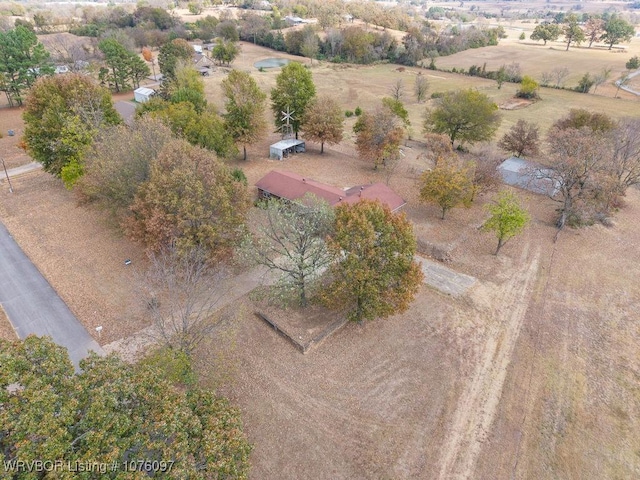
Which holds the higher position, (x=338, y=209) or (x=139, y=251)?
(x=338, y=209)

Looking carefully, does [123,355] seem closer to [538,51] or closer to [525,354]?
[525,354]

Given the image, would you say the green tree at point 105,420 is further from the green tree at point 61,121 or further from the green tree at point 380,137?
the green tree at point 380,137

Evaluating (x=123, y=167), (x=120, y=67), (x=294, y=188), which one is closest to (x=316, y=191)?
(x=294, y=188)

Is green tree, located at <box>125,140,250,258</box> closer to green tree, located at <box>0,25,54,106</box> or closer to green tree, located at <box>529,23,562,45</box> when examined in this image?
green tree, located at <box>0,25,54,106</box>

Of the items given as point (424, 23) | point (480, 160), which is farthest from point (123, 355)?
point (424, 23)

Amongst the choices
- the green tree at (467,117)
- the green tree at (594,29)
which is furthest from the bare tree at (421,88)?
the green tree at (594,29)

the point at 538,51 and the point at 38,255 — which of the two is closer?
the point at 38,255
